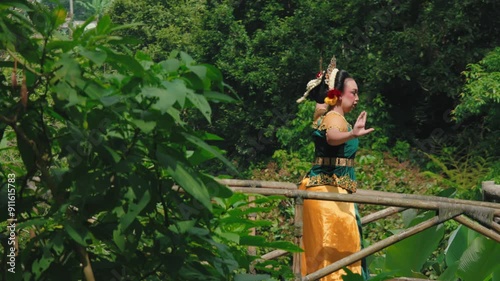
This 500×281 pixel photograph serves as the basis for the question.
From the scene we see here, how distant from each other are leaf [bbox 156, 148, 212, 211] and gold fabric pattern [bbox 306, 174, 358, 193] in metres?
3.12

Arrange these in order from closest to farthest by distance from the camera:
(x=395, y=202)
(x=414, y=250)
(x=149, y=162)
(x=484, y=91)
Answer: (x=149, y=162), (x=395, y=202), (x=414, y=250), (x=484, y=91)

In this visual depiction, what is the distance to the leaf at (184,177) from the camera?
7.98 ft

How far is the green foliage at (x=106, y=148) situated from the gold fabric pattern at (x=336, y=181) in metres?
2.92

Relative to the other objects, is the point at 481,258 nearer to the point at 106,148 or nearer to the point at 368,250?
the point at 368,250

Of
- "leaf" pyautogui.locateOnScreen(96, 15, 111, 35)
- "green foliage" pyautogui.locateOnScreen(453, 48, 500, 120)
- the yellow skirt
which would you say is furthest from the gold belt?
"green foliage" pyautogui.locateOnScreen(453, 48, 500, 120)

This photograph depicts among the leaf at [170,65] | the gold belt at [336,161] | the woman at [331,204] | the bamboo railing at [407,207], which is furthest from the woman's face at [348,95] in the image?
the leaf at [170,65]

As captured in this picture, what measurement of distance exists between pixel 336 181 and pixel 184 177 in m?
3.17

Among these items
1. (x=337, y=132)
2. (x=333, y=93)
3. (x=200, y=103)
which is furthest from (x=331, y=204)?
(x=200, y=103)

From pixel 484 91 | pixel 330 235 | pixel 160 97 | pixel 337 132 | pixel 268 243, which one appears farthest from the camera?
pixel 484 91

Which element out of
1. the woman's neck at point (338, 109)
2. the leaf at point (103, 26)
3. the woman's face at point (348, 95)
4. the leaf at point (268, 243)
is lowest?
the leaf at point (268, 243)

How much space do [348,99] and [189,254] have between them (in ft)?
10.1

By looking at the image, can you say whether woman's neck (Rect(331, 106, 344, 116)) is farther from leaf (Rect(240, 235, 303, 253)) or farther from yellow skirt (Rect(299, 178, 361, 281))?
leaf (Rect(240, 235, 303, 253))

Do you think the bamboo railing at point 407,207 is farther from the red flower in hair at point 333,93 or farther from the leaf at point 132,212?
the leaf at point 132,212

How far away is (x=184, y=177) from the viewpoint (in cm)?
245
